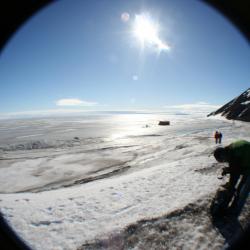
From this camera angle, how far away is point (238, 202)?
4.60 metres

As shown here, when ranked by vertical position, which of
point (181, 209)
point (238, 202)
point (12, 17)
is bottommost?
point (181, 209)

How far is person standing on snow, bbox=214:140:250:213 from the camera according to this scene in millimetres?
4184

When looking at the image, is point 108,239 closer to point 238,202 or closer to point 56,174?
point 238,202

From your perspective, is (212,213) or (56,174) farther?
(56,174)

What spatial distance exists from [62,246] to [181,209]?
263 centimetres

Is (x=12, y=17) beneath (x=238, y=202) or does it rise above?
above

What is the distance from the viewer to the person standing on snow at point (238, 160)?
13.7 ft

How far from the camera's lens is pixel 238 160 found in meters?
4.24

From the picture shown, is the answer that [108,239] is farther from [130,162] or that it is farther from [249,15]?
[130,162]

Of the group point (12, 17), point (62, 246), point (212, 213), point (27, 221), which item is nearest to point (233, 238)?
→ point (212, 213)

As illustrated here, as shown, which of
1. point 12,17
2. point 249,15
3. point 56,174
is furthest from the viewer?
point 56,174

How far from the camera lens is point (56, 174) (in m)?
10.2

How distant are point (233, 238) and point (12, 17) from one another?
5.16m

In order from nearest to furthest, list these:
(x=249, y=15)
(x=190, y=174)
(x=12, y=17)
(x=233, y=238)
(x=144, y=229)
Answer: (x=249, y=15)
(x=12, y=17)
(x=233, y=238)
(x=144, y=229)
(x=190, y=174)
